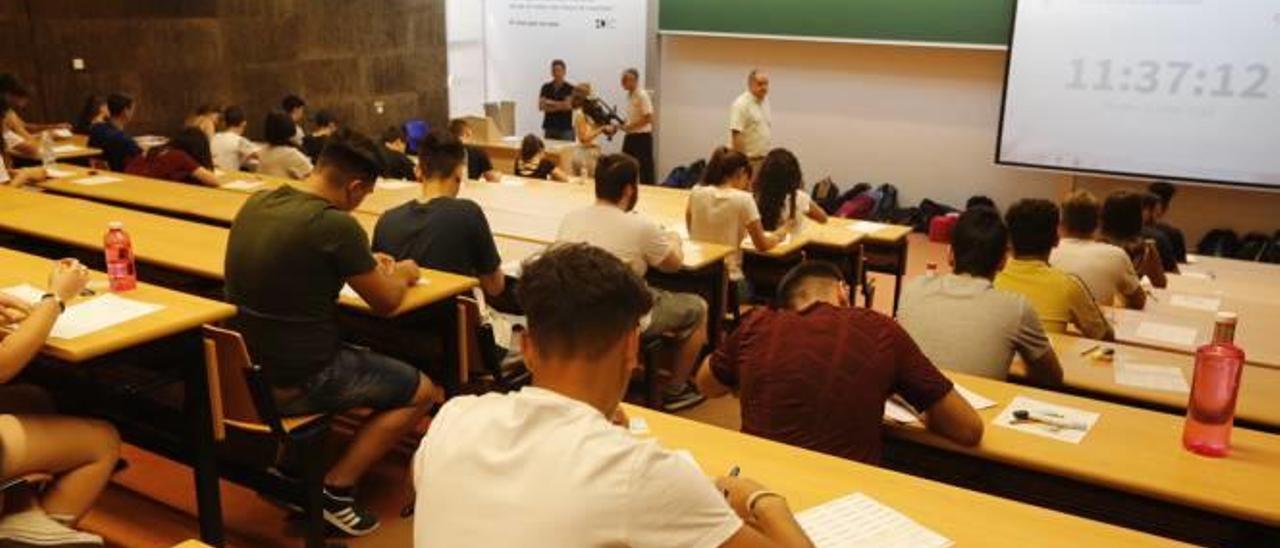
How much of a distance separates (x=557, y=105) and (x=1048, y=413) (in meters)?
8.06

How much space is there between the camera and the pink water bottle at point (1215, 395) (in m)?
2.14

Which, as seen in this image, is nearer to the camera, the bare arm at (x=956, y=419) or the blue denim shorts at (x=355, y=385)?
the bare arm at (x=956, y=419)

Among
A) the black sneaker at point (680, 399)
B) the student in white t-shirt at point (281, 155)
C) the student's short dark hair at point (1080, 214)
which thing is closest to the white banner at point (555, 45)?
the student in white t-shirt at point (281, 155)

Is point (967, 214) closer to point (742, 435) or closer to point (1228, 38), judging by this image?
point (742, 435)

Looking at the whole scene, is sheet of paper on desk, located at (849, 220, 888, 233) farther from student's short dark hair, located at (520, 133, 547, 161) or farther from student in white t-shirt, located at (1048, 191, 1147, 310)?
student's short dark hair, located at (520, 133, 547, 161)

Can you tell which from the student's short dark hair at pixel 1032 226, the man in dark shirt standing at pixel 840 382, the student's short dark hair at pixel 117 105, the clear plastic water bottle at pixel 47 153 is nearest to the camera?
the man in dark shirt standing at pixel 840 382

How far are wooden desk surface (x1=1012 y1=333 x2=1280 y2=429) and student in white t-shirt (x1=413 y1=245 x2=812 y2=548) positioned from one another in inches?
66.1

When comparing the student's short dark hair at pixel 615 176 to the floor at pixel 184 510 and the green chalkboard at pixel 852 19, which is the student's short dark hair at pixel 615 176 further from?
the green chalkboard at pixel 852 19

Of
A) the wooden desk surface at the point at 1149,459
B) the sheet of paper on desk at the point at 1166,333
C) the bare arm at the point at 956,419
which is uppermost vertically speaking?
the bare arm at the point at 956,419

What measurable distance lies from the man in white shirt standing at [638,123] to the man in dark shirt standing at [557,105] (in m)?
0.93

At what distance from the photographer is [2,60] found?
7723 mm

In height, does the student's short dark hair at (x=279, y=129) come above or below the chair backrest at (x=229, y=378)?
above

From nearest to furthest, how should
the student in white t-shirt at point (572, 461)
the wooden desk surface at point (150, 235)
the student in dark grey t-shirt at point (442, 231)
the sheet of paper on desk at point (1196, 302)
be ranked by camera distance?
1. the student in white t-shirt at point (572, 461)
2. the wooden desk surface at point (150, 235)
3. the student in dark grey t-shirt at point (442, 231)
4. the sheet of paper on desk at point (1196, 302)

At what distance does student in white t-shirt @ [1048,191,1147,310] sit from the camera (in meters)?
3.73
